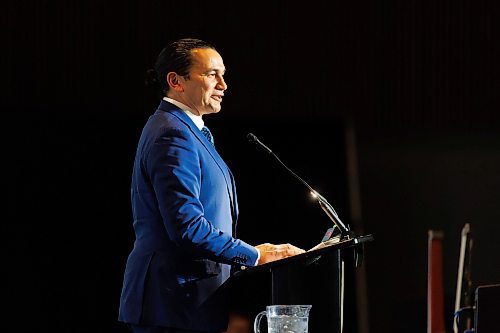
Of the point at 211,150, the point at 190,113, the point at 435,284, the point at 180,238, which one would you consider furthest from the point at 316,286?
the point at 435,284

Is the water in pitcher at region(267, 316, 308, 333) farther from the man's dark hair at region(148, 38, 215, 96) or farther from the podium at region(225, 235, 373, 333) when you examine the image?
the man's dark hair at region(148, 38, 215, 96)

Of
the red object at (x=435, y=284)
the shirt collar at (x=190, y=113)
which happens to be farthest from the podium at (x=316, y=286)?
the red object at (x=435, y=284)

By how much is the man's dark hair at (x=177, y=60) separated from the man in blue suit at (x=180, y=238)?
0.44 feet

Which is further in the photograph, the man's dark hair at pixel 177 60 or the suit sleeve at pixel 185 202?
the man's dark hair at pixel 177 60

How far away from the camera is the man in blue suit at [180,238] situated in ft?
6.09

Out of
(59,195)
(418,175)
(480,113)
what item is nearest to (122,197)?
(59,195)

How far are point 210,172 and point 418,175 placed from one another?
2.86 m

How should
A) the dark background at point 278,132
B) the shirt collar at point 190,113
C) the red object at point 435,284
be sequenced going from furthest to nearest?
the red object at point 435,284 → the dark background at point 278,132 → the shirt collar at point 190,113

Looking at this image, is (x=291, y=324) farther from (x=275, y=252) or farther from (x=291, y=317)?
(x=275, y=252)

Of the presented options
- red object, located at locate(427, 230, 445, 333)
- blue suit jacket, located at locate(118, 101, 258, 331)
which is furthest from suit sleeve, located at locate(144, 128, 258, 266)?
red object, located at locate(427, 230, 445, 333)

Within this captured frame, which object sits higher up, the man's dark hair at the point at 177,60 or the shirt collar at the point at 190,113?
the man's dark hair at the point at 177,60

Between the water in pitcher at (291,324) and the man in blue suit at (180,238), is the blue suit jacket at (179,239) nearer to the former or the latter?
the man in blue suit at (180,238)

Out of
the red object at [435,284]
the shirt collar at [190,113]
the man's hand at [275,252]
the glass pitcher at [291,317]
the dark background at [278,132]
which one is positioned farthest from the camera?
the red object at [435,284]

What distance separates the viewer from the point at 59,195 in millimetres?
4215
